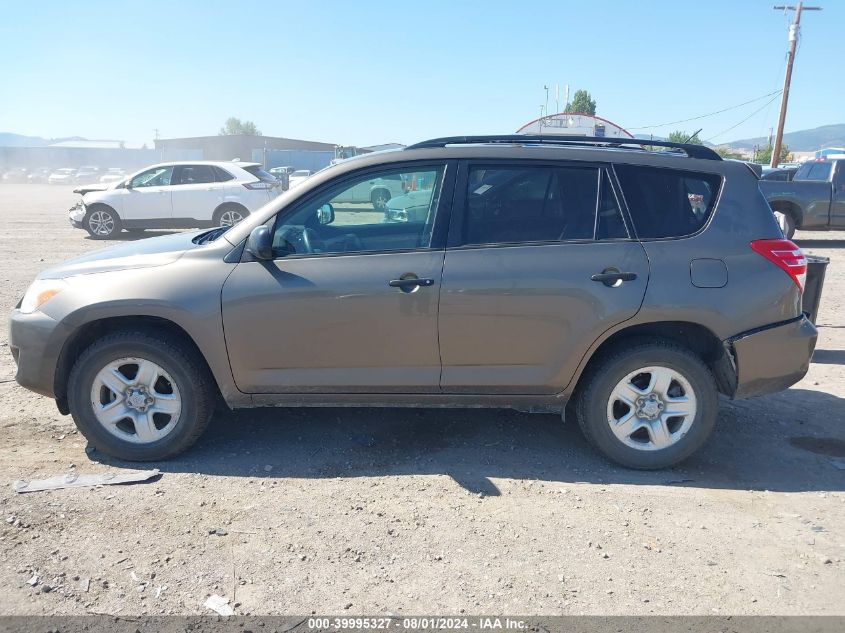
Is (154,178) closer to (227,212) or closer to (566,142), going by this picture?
(227,212)

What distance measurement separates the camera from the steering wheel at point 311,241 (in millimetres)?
4152

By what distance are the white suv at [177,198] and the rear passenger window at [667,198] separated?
12.4m

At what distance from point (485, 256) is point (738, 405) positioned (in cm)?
257

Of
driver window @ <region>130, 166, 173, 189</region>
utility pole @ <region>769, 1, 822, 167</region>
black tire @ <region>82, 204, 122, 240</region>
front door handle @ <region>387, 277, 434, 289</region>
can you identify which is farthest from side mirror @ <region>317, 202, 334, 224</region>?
utility pole @ <region>769, 1, 822, 167</region>

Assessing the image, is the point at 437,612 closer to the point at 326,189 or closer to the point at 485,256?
the point at 485,256

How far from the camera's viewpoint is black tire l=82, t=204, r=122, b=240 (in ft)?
51.4

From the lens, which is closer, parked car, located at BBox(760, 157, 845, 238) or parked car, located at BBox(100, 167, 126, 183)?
parked car, located at BBox(760, 157, 845, 238)

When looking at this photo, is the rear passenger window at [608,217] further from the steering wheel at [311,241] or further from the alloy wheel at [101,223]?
the alloy wheel at [101,223]

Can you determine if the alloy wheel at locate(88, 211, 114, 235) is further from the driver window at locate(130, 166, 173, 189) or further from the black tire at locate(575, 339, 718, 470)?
the black tire at locate(575, 339, 718, 470)

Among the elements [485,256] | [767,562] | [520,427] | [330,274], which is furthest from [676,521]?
[330,274]

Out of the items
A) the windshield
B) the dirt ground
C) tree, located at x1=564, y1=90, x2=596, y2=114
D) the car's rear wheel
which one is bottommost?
the dirt ground

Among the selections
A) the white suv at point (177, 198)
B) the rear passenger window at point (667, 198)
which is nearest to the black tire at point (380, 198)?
the rear passenger window at point (667, 198)

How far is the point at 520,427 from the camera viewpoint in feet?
15.8

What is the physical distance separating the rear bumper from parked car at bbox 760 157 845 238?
11806mm
